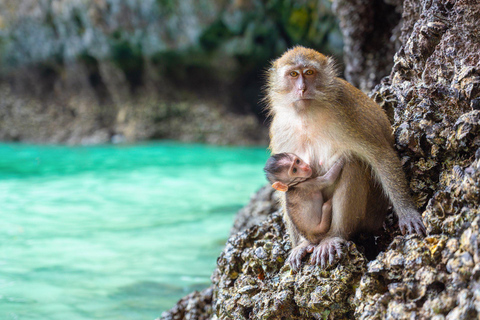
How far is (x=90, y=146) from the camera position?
23.0 meters

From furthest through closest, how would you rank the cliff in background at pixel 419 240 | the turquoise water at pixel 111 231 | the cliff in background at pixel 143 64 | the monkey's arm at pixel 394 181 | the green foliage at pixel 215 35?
the green foliage at pixel 215 35 < the cliff in background at pixel 143 64 < the turquoise water at pixel 111 231 < the monkey's arm at pixel 394 181 < the cliff in background at pixel 419 240

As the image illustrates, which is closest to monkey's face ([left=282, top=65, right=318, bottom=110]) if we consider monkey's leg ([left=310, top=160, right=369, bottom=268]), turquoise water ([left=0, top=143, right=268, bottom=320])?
monkey's leg ([left=310, top=160, right=369, bottom=268])

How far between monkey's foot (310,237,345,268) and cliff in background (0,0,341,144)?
1804 cm

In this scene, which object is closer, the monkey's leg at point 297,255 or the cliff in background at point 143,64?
the monkey's leg at point 297,255

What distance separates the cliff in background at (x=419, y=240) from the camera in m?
2.21

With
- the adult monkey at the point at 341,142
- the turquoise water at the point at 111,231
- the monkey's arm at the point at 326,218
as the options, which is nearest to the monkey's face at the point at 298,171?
the adult monkey at the point at 341,142

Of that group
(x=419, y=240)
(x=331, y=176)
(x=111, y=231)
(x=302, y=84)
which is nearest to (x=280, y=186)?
(x=331, y=176)

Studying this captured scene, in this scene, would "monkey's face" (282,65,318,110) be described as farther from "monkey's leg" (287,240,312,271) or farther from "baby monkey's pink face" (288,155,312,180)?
"monkey's leg" (287,240,312,271)

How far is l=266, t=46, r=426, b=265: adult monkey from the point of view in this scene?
2941 millimetres

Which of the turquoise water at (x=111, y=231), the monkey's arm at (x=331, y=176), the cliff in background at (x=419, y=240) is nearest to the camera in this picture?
the cliff in background at (x=419, y=240)

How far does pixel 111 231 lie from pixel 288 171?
19.6 ft

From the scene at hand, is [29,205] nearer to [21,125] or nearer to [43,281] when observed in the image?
[43,281]

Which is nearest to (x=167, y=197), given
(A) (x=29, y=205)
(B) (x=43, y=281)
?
(A) (x=29, y=205)

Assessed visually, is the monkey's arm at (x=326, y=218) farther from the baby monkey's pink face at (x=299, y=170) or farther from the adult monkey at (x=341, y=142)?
the baby monkey's pink face at (x=299, y=170)
